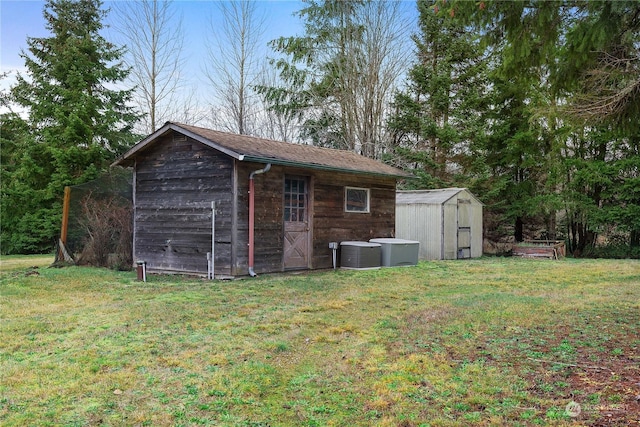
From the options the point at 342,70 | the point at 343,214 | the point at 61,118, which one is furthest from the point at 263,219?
the point at 342,70

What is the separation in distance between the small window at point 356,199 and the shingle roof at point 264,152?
25.3 inches

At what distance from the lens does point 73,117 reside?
19266 mm

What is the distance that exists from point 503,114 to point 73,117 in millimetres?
17539

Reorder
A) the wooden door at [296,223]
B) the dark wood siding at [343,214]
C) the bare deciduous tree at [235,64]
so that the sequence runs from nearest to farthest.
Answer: the wooden door at [296,223], the dark wood siding at [343,214], the bare deciduous tree at [235,64]

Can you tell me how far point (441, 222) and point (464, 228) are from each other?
150cm

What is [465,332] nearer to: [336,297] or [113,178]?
[336,297]

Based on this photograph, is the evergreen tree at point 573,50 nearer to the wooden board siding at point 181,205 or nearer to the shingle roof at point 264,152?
the shingle roof at point 264,152

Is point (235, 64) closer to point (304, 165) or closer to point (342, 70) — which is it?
point (342, 70)

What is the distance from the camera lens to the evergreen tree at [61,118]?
766 inches

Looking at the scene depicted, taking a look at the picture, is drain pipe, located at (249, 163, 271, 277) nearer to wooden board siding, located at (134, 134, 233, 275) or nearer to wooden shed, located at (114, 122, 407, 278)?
wooden shed, located at (114, 122, 407, 278)

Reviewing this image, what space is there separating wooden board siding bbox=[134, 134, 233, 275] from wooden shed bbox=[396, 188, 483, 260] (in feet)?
27.5

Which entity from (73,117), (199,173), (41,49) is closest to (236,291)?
(199,173)

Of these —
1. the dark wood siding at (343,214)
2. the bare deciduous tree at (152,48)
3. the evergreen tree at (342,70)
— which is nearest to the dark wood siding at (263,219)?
the dark wood siding at (343,214)

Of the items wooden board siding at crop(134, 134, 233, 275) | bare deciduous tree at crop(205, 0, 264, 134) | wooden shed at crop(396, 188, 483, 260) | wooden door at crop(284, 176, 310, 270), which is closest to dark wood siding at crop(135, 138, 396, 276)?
wooden board siding at crop(134, 134, 233, 275)
